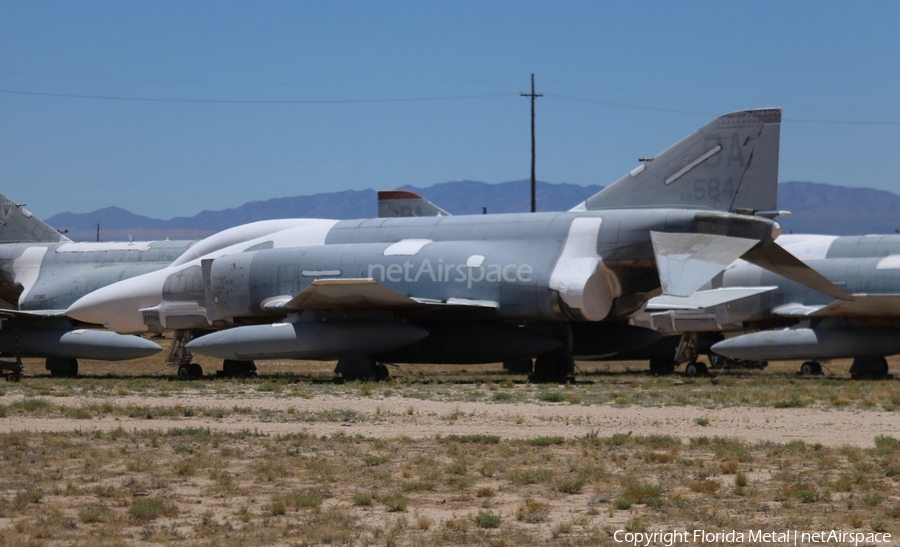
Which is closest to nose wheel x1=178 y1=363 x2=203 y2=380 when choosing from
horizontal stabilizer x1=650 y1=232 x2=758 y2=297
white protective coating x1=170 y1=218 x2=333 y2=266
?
white protective coating x1=170 y1=218 x2=333 y2=266

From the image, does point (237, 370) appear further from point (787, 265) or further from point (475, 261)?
point (787, 265)

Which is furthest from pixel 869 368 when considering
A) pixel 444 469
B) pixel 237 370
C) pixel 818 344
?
pixel 444 469


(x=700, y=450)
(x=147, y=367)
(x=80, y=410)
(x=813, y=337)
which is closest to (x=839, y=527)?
(x=700, y=450)

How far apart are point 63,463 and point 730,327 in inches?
923

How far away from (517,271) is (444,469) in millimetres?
12740

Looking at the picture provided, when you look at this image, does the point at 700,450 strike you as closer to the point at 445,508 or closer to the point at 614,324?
the point at 445,508

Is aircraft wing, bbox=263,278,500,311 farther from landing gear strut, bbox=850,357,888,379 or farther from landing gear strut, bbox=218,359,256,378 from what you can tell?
landing gear strut, bbox=850,357,888,379

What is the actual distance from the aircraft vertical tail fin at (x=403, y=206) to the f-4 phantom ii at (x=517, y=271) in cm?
339

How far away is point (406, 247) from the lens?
1025 inches

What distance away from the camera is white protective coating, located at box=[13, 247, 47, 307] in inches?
1303

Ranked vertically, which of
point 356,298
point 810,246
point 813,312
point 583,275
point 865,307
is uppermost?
point 810,246

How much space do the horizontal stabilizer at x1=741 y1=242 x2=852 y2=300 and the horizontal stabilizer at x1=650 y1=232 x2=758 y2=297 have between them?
49.8 inches

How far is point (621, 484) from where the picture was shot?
10.8 meters

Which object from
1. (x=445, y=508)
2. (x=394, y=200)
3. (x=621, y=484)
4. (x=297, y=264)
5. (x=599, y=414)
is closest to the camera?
(x=445, y=508)
